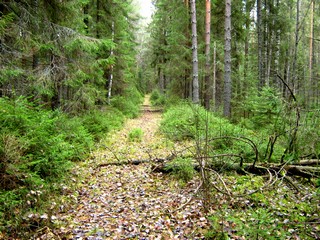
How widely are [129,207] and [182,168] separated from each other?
1.70m

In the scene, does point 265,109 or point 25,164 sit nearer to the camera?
point 25,164

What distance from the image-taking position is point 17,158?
4.38 metres

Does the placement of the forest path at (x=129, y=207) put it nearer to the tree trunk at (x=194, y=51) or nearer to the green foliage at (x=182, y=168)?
the green foliage at (x=182, y=168)

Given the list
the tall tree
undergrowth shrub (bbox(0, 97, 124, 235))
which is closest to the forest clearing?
undergrowth shrub (bbox(0, 97, 124, 235))

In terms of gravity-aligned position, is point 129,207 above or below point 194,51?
below

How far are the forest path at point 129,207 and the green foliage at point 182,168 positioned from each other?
21cm

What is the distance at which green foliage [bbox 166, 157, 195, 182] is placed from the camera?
19.2ft

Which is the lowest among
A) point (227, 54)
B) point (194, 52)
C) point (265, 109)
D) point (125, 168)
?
point (125, 168)

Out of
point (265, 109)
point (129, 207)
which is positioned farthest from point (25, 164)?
point (265, 109)

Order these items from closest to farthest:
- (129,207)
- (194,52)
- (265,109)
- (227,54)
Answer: (129,207) < (265,109) < (227,54) < (194,52)

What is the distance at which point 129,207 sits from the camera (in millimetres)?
4828

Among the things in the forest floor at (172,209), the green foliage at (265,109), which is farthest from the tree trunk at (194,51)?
the forest floor at (172,209)

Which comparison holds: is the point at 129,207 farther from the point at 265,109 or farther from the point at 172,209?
the point at 265,109

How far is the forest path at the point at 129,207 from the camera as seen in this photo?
3.95 meters
